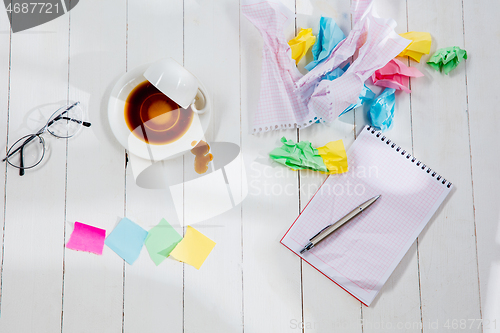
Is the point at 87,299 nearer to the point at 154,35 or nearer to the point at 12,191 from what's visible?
the point at 12,191

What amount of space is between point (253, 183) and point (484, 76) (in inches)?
23.2

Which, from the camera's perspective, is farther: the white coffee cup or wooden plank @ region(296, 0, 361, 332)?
wooden plank @ region(296, 0, 361, 332)

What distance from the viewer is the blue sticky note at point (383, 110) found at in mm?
797

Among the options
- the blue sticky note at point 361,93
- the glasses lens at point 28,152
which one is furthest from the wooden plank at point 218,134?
the glasses lens at point 28,152

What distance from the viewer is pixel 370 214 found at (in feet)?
2.64

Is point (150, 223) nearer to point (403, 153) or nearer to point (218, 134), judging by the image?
point (218, 134)

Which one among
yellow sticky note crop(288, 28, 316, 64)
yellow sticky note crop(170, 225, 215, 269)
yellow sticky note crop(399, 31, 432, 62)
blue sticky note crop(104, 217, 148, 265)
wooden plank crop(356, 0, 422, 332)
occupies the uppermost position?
yellow sticky note crop(288, 28, 316, 64)

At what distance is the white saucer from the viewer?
76cm

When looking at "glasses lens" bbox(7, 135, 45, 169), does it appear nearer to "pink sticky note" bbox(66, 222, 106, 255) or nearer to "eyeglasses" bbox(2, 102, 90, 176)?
"eyeglasses" bbox(2, 102, 90, 176)

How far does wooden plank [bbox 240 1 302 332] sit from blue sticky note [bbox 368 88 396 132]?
0.18m

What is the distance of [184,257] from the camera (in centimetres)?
79

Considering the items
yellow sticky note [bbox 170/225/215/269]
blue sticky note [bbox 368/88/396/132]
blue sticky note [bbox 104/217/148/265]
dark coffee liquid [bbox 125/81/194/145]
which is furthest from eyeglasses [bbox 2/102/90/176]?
blue sticky note [bbox 368/88/396/132]

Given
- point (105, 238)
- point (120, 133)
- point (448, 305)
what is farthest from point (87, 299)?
point (448, 305)

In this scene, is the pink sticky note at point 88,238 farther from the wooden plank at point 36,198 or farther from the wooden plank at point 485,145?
the wooden plank at point 485,145
